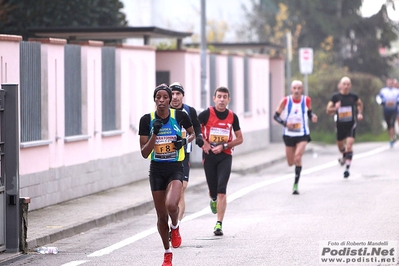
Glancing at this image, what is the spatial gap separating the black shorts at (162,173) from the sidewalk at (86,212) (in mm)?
1967

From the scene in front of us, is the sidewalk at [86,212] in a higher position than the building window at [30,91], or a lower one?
lower

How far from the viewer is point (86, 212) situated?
14.8 meters

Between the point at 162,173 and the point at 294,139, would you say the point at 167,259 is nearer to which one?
the point at 162,173

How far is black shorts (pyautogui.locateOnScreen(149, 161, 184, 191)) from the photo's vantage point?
1026 centimetres

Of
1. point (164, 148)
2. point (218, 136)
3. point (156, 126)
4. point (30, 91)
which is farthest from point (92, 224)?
point (156, 126)

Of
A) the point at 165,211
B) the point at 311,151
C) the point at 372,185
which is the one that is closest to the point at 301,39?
the point at 311,151

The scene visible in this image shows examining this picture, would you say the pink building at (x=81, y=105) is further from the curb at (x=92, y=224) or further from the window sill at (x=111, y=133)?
the curb at (x=92, y=224)

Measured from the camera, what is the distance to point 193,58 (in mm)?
24078

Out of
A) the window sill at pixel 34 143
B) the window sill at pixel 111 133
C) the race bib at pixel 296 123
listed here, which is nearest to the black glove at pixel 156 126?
the window sill at pixel 34 143

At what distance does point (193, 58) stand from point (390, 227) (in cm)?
1229

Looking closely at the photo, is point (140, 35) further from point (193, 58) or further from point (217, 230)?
point (217, 230)

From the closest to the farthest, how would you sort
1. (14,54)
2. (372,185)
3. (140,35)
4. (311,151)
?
(14,54) < (372,185) < (140,35) < (311,151)

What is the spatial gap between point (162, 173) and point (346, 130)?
11.2 metres

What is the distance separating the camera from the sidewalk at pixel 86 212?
12.6 m
